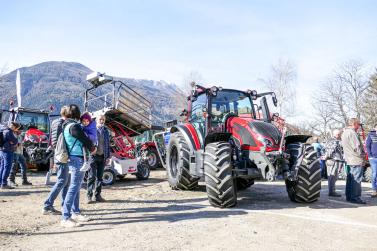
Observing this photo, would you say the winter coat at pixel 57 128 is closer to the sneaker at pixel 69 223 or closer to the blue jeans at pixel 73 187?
the blue jeans at pixel 73 187

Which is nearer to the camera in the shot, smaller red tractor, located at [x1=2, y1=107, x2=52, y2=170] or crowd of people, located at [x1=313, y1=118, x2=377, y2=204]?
crowd of people, located at [x1=313, y1=118, x2=377, y2=204]

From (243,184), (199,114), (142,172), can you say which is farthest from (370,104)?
(199,114)

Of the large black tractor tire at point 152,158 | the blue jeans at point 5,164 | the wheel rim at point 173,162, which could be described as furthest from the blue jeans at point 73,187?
the large black tractor tire at point 152,158

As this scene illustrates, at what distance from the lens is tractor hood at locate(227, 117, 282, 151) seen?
6531 mm

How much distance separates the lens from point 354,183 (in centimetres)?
731

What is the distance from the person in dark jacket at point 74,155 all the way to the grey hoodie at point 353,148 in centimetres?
527

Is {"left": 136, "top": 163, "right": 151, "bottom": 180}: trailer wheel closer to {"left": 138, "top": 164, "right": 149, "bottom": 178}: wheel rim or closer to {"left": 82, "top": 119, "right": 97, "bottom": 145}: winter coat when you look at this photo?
{"left": 138, "top": 164, "right": 149, "bottom": 178}: wheel rim

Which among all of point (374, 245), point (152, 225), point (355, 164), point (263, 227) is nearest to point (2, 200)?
point (152, 225)

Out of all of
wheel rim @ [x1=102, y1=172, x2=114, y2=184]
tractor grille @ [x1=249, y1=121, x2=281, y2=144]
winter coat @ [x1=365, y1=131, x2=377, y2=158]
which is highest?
tractor grille @ [x1=249, y1=121, x2=281, y2=144]

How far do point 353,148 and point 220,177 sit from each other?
10.8 ft

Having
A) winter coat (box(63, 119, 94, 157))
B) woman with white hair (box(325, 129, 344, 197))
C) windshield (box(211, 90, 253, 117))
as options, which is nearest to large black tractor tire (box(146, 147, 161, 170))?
windshield (box(211, 90, 253, 117))

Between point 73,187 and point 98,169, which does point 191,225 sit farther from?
point 98,169

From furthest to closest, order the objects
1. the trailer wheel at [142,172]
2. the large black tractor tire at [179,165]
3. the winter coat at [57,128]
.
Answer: the trailer wheel at [142,172], the large black tractor tire at [179,165], the winter coat at [57,128]

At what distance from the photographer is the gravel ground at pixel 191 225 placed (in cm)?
422
